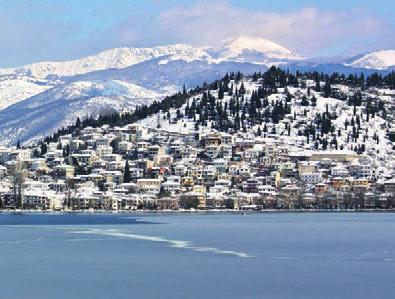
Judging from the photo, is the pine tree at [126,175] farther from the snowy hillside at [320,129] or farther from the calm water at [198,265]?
the calm water at [198,265]

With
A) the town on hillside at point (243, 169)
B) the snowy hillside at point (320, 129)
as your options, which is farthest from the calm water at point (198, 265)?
the snowy hillside at point (320, 129)

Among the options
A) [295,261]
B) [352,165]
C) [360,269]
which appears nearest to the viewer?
[360,269]

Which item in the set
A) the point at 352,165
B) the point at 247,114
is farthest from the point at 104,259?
the point at 247,114

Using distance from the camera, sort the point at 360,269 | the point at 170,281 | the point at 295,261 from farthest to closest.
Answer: the point at 295,261, the point at 360,269, the point at 170,281

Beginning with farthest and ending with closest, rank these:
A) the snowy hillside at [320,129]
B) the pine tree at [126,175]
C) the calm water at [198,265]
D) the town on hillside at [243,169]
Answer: the snowy hillside at [320,129] < the pine tree at [126,175] < the town on hillside at [243,169] < the calm water at [198,265]

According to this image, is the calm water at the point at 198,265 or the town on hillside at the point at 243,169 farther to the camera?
the town on hillside at the point at 243,169

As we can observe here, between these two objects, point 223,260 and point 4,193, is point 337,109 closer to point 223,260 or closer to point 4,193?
point 4,193

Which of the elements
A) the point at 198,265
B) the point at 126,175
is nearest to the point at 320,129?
the point at 126,175

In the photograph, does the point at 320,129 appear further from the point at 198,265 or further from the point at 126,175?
the point at 198,265

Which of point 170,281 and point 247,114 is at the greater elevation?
point 247,114
